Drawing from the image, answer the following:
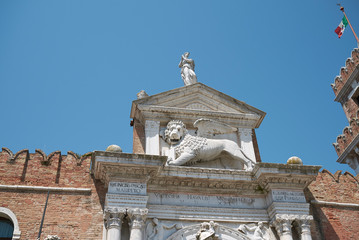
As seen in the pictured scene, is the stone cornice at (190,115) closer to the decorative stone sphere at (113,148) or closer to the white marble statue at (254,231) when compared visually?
the decorative stone sphere at (113,148)

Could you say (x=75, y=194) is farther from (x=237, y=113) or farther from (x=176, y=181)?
(x=237, y=113)

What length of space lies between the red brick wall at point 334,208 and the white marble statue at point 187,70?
18.3 feet

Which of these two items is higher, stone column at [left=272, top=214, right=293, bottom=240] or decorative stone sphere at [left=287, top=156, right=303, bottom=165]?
decorative stone sphere at [left=287, top=156, right=303, bottom=165]

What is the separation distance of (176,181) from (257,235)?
2.67 m

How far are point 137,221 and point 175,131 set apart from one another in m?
3.40

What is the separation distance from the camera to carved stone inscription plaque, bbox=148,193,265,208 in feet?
37.7

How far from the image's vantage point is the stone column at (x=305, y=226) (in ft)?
36.4

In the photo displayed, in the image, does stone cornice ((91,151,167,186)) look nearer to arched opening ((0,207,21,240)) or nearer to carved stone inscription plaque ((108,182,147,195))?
carved stone inscription plaque ((108,182,147,195))

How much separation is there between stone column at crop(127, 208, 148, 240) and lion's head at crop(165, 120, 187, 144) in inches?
112

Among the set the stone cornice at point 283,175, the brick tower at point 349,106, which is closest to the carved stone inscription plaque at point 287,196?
the stone cornice at point 283,175

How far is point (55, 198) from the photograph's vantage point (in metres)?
11.2

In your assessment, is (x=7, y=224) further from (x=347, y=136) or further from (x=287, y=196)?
(x=347, y=136)

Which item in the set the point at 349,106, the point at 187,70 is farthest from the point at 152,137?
the point at 349,106

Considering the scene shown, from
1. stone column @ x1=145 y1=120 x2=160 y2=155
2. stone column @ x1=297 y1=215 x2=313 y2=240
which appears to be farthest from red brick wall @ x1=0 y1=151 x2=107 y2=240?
stone column @ x1=297 y1=215 x2=313 y2=240
